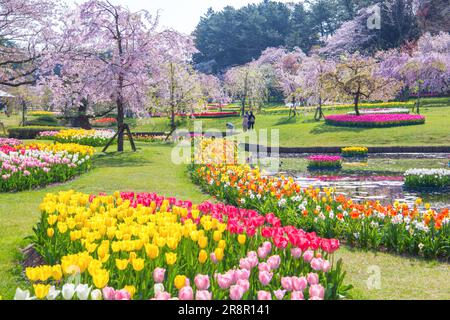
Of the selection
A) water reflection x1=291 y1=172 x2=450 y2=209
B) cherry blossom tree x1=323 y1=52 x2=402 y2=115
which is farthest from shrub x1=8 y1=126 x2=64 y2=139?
water reflection x1=291 y1=172 x2=450 y2=209

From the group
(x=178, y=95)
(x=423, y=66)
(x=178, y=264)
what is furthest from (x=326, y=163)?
(x=423, y=66)

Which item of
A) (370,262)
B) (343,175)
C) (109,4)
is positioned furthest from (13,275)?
(109,4)

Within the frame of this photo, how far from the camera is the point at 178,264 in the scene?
482 cm

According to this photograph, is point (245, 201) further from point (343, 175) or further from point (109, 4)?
point (109, 4)

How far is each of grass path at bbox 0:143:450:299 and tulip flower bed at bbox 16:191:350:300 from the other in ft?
3.00

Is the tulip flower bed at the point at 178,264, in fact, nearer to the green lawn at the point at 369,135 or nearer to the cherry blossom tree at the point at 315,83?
the green lawn at the point at 369,135

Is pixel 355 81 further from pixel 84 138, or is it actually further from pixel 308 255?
pixel 308 255

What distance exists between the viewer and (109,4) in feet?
73.2

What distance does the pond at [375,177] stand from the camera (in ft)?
43.1

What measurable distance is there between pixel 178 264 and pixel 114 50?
19.7 metres

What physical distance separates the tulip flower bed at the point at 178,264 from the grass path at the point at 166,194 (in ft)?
3.00

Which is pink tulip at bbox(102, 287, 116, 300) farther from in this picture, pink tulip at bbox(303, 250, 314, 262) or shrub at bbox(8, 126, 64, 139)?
shrub at bbox(8, 126, 64, 139)

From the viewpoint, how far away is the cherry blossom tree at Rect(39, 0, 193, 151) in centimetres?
2136
